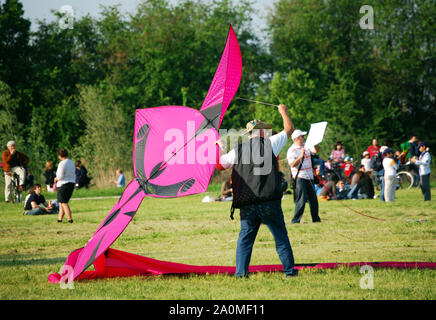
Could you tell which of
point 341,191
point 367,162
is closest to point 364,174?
point 341,191

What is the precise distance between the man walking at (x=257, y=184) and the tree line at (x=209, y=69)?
2726cm

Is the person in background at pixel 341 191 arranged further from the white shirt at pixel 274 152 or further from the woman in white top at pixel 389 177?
the white shirt at pixel 274 152

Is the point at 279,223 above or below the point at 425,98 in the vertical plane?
below

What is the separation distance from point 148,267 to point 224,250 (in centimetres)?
215

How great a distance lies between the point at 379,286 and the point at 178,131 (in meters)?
2.86

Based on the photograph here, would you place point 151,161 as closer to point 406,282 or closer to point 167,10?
point 406,282

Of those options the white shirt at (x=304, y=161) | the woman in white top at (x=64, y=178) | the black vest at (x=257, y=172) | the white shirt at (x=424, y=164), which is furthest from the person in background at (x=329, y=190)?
the black vest at (x=257, y=172)

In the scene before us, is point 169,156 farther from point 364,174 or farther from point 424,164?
point 364,174

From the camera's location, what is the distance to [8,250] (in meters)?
9.89

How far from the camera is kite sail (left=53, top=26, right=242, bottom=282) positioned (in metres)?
6.69

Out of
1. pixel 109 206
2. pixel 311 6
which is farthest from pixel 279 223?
pixel 311 6

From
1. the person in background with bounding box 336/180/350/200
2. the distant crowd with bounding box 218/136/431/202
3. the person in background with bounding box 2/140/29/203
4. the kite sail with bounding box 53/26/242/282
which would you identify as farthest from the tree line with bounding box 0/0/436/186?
the kite sail with bounding box 53/26/242/282

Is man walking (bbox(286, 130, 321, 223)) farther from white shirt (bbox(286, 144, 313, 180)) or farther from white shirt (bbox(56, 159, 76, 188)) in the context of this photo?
white shirt (bbox(56, 159, 76, 188))

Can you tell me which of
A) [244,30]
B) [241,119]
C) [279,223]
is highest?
[244,30]
